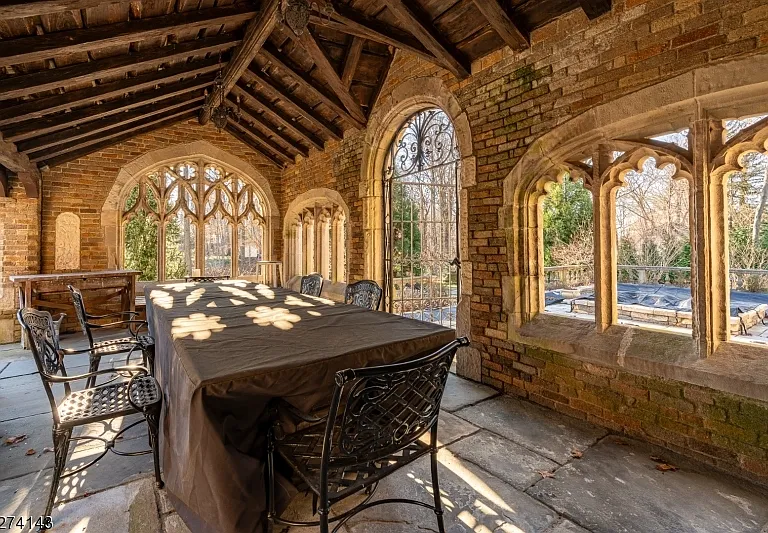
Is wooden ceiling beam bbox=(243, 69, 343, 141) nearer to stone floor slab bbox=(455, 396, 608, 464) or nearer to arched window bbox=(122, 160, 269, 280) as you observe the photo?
arched window bbox=(122, 160, 269, 280)

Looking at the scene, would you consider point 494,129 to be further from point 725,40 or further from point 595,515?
point 595,515

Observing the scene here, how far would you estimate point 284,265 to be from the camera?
7.42 metres

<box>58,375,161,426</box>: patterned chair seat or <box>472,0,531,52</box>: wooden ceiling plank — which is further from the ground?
<box>472,0,531,52</box>: wooden ceiling plank

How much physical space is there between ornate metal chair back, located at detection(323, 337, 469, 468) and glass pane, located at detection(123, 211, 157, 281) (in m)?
6.83

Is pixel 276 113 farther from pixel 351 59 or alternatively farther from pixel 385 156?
pixel 385 156

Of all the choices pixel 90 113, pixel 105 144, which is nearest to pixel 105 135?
pixel 105 144

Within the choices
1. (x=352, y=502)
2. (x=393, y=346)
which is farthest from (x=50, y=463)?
(x=393, y=346)

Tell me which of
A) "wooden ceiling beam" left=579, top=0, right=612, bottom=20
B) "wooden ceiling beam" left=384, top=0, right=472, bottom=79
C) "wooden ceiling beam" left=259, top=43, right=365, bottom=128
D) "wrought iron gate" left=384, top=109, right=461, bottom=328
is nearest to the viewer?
"wooden ceiling beam" left=579, top=0, right=612, bottom=20

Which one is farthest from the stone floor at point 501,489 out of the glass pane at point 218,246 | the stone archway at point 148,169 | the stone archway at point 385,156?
the glass pane at point 218,246

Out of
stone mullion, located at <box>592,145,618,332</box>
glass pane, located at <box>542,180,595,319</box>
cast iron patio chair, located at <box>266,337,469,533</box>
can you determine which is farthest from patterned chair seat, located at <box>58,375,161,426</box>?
glass pane, located at <box>542,180,595,319</box>

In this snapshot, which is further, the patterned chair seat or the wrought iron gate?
the wrought iron gate

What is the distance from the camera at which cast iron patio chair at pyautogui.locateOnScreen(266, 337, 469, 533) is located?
1.18 meters

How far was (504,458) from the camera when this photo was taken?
6.95 ft

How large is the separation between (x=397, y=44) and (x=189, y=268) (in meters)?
5.35
